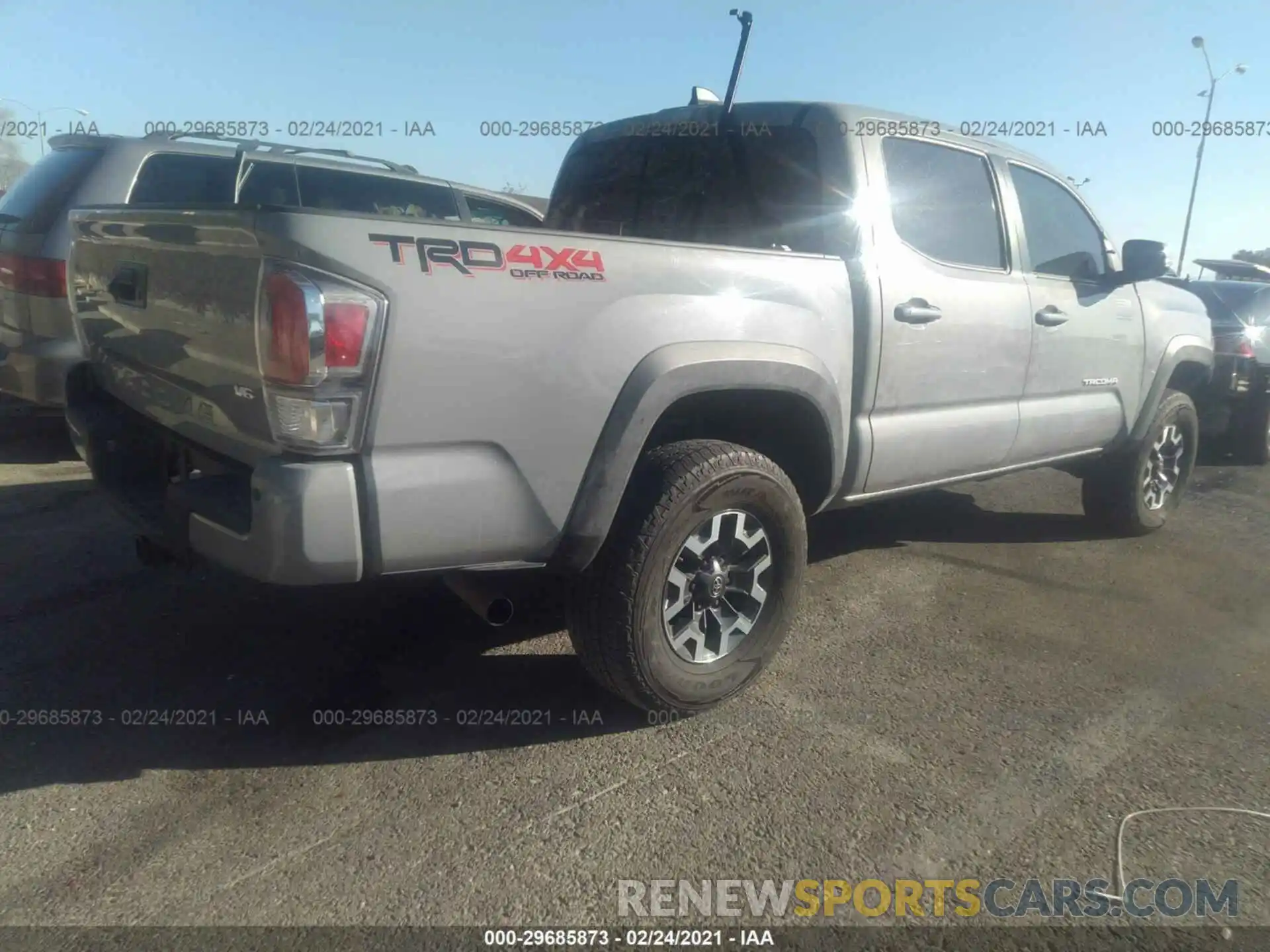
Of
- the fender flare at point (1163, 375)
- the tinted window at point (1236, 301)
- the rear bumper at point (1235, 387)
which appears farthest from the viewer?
the tinted window at point (1236, 301)

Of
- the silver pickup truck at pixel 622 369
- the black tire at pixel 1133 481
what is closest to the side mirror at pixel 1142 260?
the silver pickup truck at pixel 622 369

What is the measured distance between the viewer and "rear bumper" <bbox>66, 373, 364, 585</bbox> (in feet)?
7.44

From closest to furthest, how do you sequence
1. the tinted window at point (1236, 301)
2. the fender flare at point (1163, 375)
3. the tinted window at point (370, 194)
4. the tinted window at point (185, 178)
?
the fender flare at point (1163, 375) → the tinted window at point (185, 178) → the tinted window at point (370, 194) → the tinted window at point (1236, 301)

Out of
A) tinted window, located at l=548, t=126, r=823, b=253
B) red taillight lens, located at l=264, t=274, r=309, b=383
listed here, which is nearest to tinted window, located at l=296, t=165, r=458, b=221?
tinted window, located at l=548, t=126, r=823, b=253

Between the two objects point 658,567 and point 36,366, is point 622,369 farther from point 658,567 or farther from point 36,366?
point 36,366

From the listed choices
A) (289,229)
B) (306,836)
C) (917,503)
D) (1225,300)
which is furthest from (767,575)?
(1225,300)

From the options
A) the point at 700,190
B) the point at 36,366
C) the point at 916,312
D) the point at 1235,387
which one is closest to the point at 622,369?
the point at 916,312

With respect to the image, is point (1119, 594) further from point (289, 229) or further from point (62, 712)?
point (62, 712)

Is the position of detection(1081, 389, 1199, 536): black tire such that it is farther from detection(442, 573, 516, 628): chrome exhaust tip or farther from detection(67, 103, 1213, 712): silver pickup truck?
detection(442, 573, 516, 628): chrome exhaust tip

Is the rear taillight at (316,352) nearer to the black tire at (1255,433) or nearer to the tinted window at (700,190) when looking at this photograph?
the tinted window at (700,190)

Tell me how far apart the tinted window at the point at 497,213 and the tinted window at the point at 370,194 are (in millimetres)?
224

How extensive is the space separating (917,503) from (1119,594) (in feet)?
5.56

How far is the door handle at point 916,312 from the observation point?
3561mm

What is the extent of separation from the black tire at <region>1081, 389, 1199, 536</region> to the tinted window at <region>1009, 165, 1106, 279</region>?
1024 mm
